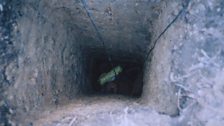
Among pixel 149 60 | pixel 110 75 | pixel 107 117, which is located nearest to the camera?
pixel 107 117

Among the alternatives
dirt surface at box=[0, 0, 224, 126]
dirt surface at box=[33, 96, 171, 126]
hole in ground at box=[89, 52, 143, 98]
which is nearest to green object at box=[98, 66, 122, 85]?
hole in ground at box=[89, 52, 143, 98]

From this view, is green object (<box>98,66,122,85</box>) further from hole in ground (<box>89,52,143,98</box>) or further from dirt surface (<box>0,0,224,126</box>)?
dirt surface (<box>0,0,224,126</box>)

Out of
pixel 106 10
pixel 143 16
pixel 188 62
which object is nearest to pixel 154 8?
pixel 143 16

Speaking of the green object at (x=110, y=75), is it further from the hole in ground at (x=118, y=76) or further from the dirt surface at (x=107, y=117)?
the dirt surface at (x=107, y=117)

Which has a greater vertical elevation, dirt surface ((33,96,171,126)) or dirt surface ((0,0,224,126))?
dirt surface ((0,0,224,126))

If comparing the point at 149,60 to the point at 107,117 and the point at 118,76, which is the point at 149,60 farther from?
the point at 118,76

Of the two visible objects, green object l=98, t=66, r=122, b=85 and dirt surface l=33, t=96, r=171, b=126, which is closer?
dirt surface l=33, t=96, r=171, b=126

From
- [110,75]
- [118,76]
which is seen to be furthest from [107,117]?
[118,76]

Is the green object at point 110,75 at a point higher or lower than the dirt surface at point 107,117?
higher

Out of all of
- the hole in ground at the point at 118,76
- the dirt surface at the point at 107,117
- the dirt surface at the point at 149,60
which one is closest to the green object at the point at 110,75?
the hole in ground at the point at 118,76

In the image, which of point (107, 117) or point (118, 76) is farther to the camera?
point (118, 76)
